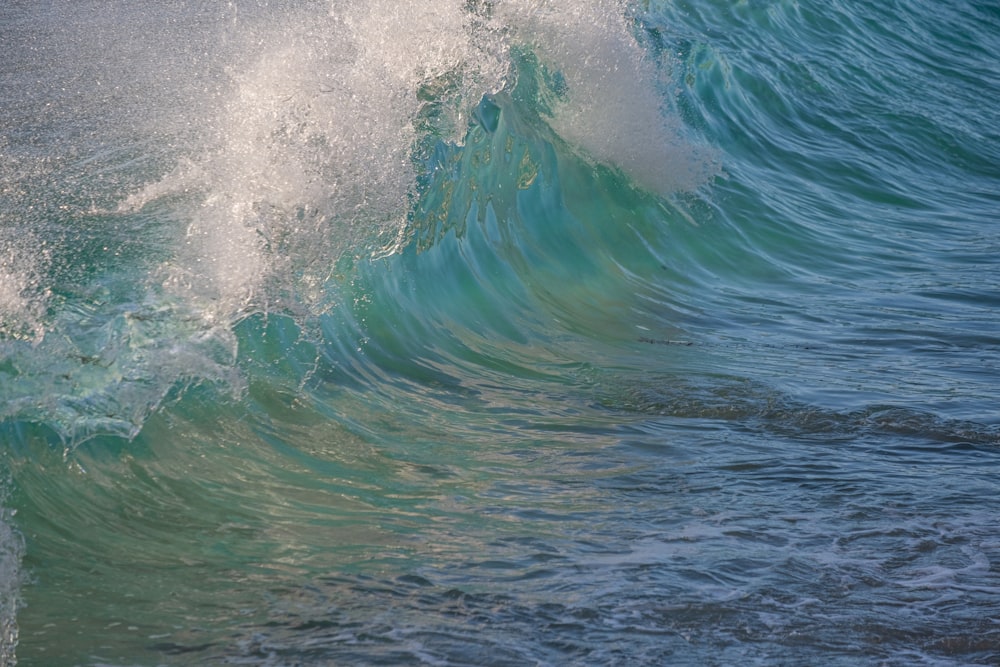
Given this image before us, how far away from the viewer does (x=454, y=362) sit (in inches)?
231

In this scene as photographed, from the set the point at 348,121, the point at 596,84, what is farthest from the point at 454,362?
the point at 596,84

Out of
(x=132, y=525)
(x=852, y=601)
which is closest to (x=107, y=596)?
→ (x=132, y=525)

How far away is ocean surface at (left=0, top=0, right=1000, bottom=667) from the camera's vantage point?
3.33 metres

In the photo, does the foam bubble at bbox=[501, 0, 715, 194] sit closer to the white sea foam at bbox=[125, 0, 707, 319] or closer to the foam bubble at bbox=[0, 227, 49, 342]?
the white sea foam at bbox=[125, 0, 707, 319]

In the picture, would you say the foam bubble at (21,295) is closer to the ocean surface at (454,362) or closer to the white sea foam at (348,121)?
the ocean surface at (454,362)

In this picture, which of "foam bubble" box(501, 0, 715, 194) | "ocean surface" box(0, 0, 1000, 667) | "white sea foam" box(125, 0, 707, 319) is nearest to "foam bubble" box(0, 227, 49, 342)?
"ocean surface" box(0, 0, 1000, 667)

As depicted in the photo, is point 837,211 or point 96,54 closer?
point 96,54

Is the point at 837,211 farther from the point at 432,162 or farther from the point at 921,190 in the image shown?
the point at 432,162

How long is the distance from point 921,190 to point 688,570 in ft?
26.3

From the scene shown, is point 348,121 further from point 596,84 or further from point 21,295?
point 596,84

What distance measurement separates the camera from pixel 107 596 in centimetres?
335

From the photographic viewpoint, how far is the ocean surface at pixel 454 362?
333 centimetres

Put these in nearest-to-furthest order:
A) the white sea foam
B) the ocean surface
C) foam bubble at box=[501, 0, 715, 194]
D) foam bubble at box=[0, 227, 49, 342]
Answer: the ocean surface
foam bubble at box=[0, 227, 49, 342]
the white sea foam
foam bubble at box=[501, 0, 715, 194]

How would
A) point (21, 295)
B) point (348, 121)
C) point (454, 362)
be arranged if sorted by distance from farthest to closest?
point (348, 121)
point (454, 362)
point (21, 295)
